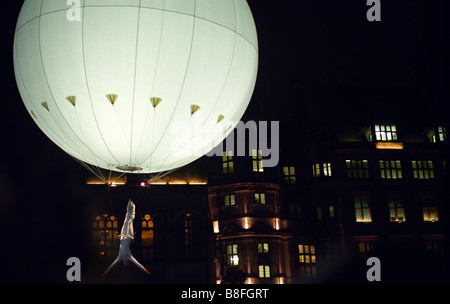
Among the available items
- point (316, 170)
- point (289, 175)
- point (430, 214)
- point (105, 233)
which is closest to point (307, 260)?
A: point (289, 175)

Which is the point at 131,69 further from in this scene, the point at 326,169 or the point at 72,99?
the point at 326,169

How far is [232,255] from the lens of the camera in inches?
1163

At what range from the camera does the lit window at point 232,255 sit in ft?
96.4

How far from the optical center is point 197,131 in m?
9.16

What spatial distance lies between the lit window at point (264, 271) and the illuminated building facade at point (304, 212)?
144 millimetres

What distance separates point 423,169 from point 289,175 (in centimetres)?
926

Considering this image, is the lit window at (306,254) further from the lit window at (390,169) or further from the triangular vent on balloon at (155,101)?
the triangular vent on balloon at (155,101)

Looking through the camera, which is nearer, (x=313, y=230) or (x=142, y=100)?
(x=142, y=100)

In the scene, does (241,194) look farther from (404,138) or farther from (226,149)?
(404,138)

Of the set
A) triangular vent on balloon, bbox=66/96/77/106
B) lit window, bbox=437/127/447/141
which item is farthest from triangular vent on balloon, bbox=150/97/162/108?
lit window, bbox=437/127/447/141

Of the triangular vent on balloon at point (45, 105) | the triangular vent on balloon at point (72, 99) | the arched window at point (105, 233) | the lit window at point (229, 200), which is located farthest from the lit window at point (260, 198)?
the triangular vent on balloon at point (72, 99)

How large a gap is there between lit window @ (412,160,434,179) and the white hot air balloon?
2747 centimetres

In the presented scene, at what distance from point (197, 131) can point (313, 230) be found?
79.7 feet
